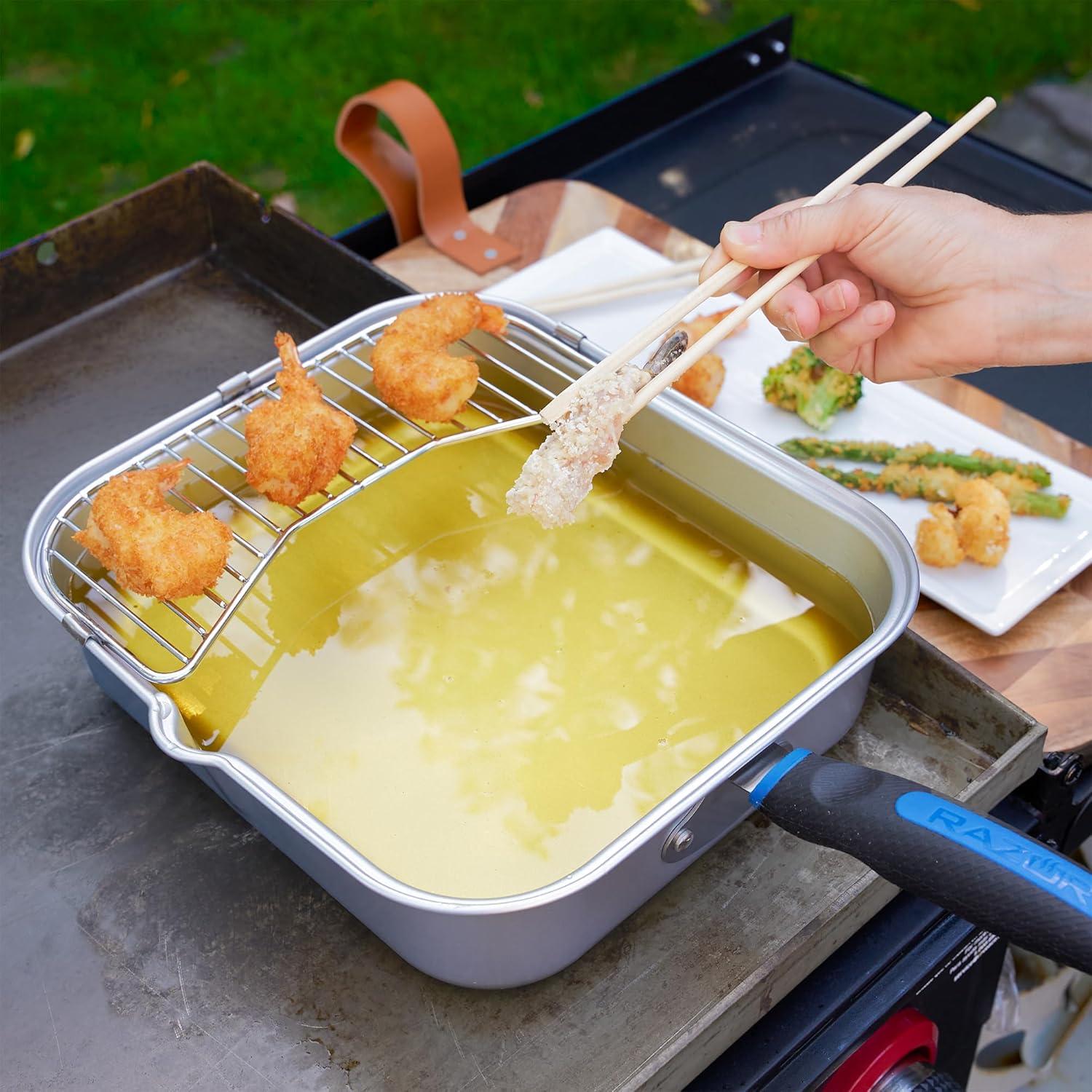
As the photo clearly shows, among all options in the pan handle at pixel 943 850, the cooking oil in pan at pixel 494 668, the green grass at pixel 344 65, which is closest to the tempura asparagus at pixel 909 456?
the cooking oil in pan at pixel 494 668

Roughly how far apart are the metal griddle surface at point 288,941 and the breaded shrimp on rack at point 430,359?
609 millimetres

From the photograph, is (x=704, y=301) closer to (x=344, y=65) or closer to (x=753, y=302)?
(x=753, y=302)

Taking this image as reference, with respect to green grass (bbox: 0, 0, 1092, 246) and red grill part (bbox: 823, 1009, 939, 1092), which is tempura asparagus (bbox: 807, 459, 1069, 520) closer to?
red grill part (bbox: 823, 1009, 939, 1092)

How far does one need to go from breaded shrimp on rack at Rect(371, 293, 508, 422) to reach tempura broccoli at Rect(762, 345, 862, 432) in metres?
0.58

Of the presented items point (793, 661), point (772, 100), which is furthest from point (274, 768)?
point (772, 100)

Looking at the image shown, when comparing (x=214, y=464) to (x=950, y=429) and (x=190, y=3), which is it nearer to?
(x=950, y=429)

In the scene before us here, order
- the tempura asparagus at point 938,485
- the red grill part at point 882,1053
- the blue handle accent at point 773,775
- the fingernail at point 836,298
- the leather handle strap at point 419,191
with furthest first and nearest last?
the leather handle strap at point 419,191, the tempura asparagus at point 938,485, the fingernail at point 836,298, the red grill part at point 882,1053, the blue handle accent at point 773,775

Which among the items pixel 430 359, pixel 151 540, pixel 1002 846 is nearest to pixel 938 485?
pixel 430 359

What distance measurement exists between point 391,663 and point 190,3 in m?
4.08

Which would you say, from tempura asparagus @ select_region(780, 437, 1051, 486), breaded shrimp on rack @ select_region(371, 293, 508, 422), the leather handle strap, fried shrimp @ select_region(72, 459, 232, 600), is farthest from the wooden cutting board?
fried shrimp @ select_region(72, 459, 232, 600)

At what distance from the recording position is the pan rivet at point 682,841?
131 cm

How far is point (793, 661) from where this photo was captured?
1644 mm

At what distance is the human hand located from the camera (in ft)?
5.50

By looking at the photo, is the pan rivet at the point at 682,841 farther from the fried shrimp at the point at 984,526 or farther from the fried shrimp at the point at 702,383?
the fried shrimp at the point at 702,383
